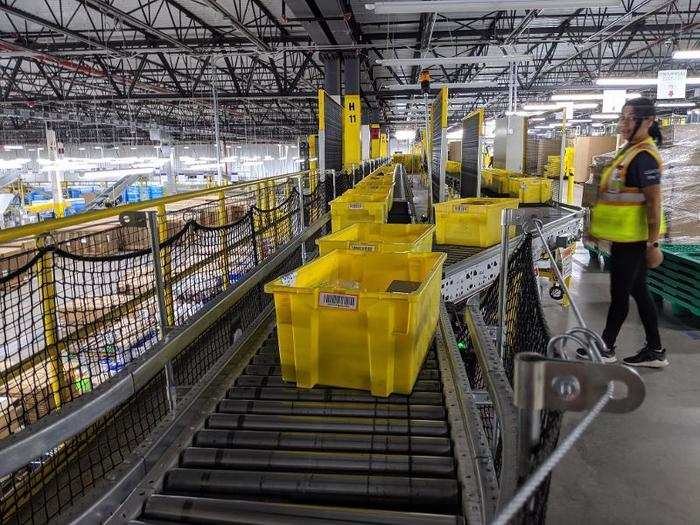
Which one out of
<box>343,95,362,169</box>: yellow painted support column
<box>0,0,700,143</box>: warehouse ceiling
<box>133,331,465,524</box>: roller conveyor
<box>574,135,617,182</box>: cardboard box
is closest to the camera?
<box>133,331,465,524</box>: roller conveyor

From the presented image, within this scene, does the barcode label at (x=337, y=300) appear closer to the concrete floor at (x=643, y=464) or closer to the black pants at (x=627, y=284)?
the concrete floor at (x=643, y=464)

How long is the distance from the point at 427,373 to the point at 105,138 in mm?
45818

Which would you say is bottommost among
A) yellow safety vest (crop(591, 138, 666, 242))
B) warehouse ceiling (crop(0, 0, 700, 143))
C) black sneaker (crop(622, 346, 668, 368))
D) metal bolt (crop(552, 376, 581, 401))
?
black sneaker (crop(622, 346, 668, 368))

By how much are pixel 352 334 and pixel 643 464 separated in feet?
7.79

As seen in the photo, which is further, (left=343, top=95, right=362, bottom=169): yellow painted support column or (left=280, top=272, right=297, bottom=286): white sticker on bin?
(left=343, top=95, right=362, bottom=169): yellow painted support column

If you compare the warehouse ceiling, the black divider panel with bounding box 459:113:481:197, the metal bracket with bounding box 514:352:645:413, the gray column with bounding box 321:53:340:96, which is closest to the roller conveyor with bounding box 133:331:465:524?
the metal bracket with bounding box 514:352:645:413

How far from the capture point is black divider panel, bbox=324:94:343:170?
10000 mm

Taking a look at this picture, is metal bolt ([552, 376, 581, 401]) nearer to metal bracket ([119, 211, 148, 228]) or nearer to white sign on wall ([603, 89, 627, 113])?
metal bracket ([119, 211, 148, 228])

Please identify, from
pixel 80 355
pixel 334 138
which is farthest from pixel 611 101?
pixel 80 355

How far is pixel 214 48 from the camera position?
47.1 ft

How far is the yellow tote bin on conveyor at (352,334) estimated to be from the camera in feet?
8.48

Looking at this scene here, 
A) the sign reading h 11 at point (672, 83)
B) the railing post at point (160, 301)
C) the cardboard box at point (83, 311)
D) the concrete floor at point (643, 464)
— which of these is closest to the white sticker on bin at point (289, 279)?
the railing post at point (160, 301)

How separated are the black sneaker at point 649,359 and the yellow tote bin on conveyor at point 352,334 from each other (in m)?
2.73

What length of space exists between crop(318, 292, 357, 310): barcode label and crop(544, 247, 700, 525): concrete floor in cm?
183
